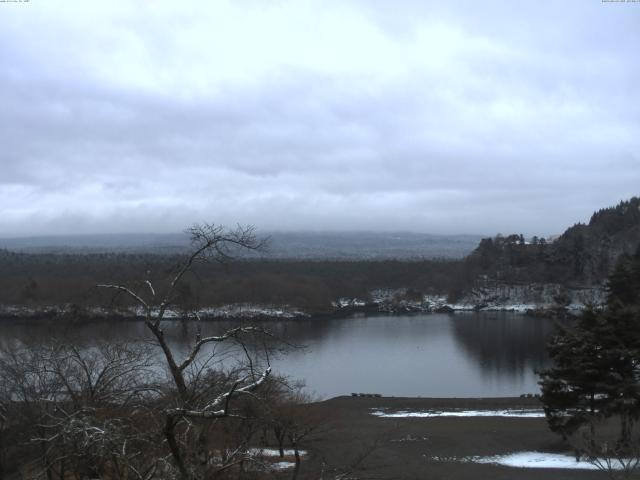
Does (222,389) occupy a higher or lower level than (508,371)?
higher

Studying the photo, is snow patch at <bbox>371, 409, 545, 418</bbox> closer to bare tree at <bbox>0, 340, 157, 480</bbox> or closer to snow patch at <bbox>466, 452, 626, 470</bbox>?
snow patch at <bbox>466, 452, 626, 470</bbox>

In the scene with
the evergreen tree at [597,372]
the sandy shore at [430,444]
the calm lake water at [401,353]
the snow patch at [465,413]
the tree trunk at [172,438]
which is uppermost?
the tree trunk at [172,438]

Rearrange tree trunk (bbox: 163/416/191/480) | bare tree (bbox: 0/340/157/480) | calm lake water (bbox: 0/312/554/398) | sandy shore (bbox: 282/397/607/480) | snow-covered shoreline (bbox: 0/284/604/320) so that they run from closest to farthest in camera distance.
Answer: tree trunk (bbox: 163/416/191/480), bare tree (bbox: 0/340/157/480), sandy shore (bbox: 282/397/607/480), calm lake water (bbox: 0/312/554/398), snow-covered shoreline (bbox: 0/284/604/320)

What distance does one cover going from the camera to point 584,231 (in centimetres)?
6384

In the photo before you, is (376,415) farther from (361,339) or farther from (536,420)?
(361,339)

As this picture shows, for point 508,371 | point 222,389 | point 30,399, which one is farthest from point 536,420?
point 222,389

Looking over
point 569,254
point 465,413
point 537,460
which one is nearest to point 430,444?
point 537,460

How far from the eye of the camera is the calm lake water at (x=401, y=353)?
67.6 feet

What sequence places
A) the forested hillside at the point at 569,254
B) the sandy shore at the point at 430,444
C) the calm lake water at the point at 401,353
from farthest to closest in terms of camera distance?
the forested hillside at the point at 569,254 → the calm lake water at the point at 401,353 → the sandy shore at the point at 430,444

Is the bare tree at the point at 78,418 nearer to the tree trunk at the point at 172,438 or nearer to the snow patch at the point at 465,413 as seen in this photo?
the tree trunk at the point at 172,438

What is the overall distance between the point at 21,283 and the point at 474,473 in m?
41.5

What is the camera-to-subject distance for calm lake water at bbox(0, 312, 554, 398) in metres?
20.6

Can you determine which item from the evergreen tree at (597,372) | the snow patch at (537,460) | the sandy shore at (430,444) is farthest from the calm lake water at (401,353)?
the evergreen tree at (597,372)

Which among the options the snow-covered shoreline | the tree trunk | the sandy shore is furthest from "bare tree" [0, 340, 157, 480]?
the snow-covered shoreline
